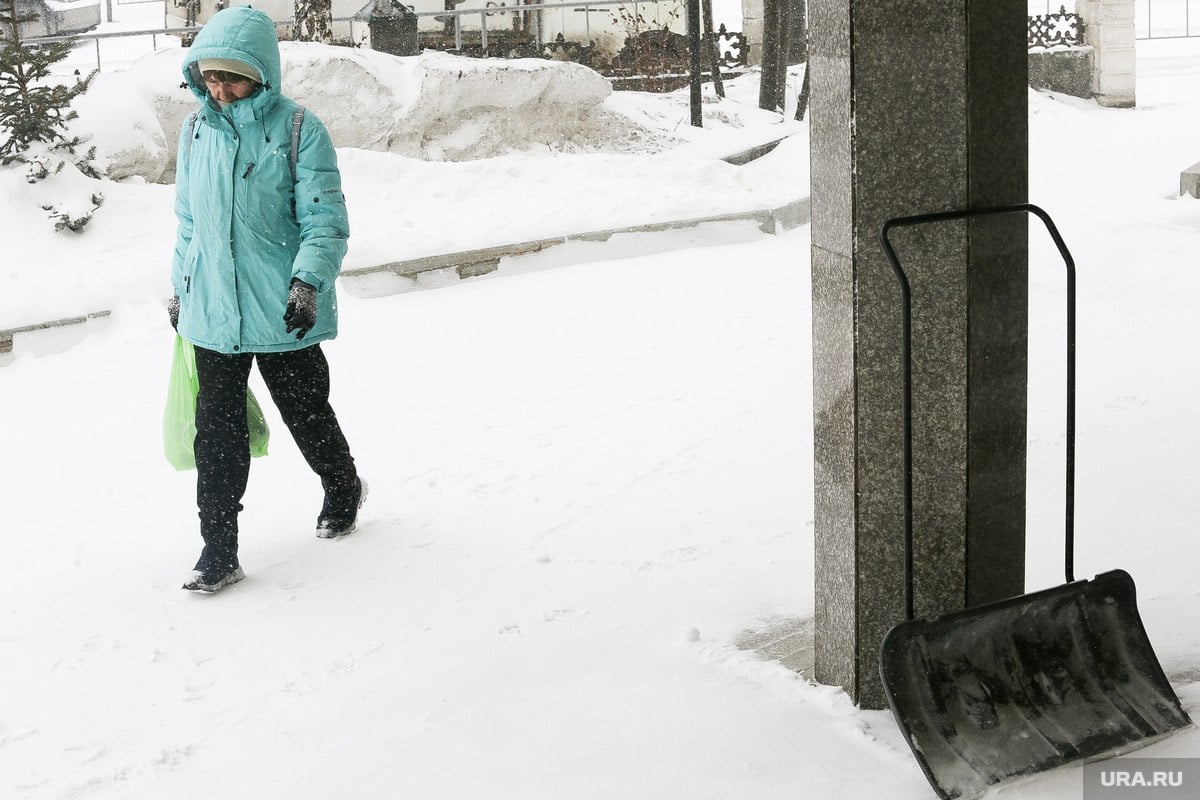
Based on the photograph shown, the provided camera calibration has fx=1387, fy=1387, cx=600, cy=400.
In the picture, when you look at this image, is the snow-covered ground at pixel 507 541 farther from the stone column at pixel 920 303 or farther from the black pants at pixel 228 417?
the stone column at pixel 920 303

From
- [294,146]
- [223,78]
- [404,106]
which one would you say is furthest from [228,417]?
[404,106]

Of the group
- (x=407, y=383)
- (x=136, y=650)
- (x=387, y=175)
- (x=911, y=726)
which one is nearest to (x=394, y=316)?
(x=407, y=383)

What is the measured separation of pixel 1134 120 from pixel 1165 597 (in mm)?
Result: 18745

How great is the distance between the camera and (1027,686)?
3.07 metres

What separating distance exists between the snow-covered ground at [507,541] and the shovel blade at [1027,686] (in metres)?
0.10

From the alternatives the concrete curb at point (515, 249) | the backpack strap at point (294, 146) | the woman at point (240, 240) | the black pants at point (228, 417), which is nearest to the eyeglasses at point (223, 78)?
the woman at point (240, 240)

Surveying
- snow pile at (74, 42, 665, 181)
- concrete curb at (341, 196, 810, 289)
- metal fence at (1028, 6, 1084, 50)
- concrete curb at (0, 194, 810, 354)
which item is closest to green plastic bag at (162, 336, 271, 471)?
concrete curb at (0, 194, 810, 354)

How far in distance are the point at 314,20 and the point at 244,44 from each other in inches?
525

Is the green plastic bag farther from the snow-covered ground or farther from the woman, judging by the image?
the snow-covered ground

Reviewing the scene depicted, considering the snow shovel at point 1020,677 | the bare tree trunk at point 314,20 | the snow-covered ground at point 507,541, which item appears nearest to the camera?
the snow shovel at point 1020,677

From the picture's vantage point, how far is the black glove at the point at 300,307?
14.2 feet

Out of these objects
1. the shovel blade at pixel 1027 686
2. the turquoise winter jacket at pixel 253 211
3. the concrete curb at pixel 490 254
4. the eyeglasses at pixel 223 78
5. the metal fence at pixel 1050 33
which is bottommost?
the shovel blade at pixel 1027 686

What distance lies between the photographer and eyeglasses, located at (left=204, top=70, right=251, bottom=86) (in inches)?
172

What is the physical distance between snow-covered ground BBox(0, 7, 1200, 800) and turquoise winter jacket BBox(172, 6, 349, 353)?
0.90 m
